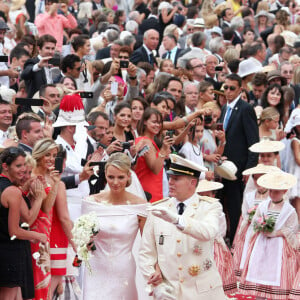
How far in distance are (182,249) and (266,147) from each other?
5.28 m

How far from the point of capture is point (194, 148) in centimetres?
1214

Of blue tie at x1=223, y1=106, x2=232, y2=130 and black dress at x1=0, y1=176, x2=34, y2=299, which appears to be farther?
blue tie at x1=223, y1=106, x2=232, y2=130

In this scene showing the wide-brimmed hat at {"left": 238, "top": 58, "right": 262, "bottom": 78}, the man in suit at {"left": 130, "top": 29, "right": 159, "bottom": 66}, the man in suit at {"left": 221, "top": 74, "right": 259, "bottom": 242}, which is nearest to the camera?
the man in suit at {"left": 221, "top": 74, "right": 259, "bottom": 242}

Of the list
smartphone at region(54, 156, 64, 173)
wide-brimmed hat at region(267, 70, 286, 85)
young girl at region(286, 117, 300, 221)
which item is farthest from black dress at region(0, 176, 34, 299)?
wide-brimmed hat at region(267, 70, 286, 85)

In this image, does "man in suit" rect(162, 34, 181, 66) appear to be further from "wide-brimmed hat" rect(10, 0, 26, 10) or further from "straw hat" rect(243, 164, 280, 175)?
"straw hat" rect(243, 164, 280, 175)

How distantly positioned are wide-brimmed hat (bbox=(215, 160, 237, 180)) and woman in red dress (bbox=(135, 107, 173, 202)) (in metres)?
1.69

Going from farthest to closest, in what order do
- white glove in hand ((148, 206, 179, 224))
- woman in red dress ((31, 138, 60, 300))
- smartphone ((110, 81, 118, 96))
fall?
smartphone ((110, 81, 118, 96)) → woman in red dress ((31, 138, 60, 300)) → white glove in hand ((148, 206, 179, 224))

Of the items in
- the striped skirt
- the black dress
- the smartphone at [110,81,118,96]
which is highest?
the smartphone at [110,81,118,96]

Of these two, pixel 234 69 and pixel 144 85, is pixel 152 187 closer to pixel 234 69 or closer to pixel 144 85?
pixel 144 85

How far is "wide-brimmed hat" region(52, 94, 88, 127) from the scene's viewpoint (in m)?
10.4

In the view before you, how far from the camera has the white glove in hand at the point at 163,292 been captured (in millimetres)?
7422

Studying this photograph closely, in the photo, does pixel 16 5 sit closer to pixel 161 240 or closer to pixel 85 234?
pixel 85 234

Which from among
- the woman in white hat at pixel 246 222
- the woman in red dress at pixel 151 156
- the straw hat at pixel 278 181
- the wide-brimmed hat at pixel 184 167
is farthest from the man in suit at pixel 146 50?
the wide-brimmed hat at pixel 184 167

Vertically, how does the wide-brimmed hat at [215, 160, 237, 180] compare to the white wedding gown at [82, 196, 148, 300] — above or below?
above
